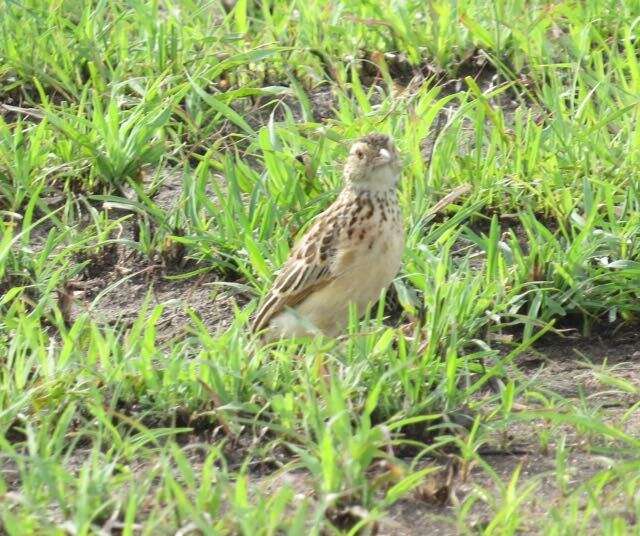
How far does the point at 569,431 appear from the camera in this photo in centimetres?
557

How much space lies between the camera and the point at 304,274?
6.13 m

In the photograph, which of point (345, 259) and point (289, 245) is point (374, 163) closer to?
point (345, 259)

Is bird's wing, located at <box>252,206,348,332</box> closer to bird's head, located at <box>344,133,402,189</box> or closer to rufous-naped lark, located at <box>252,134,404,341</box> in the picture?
rufous-naped lark, located at <box>252,134,404,341</box>

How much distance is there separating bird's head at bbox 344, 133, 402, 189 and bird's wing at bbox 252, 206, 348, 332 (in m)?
0.20

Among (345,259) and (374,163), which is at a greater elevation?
(374,163)

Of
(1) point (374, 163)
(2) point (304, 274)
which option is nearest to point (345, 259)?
(2) point (304, 274)

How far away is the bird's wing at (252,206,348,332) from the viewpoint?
20.0 feet

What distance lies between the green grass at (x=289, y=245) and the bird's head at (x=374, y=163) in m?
0.37

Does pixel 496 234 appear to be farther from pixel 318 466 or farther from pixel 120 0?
pixel 120 0

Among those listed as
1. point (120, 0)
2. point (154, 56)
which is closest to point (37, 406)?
point (154, 56)

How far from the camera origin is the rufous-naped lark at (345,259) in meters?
6.02

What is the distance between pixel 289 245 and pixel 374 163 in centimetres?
62

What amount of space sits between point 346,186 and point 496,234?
602mm

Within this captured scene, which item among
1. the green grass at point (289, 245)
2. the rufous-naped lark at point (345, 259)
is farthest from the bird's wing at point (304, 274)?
the green grass at point (289, 245)
